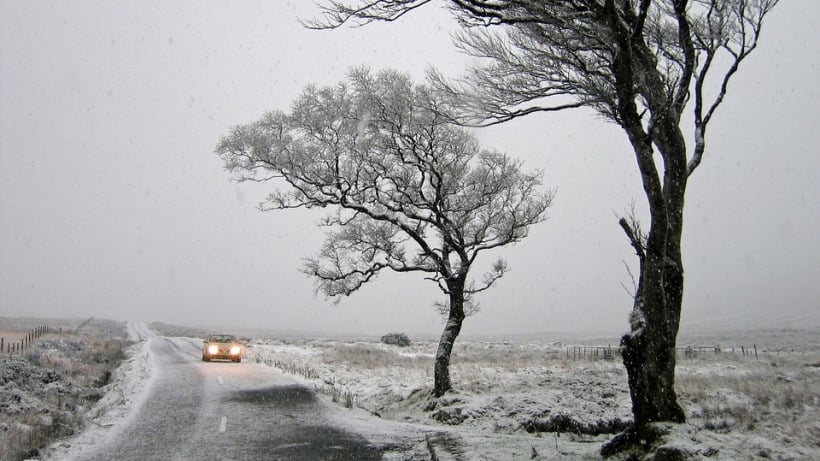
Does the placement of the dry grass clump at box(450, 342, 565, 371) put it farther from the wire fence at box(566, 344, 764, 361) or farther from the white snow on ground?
the white snow on ground

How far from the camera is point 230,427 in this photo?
11.2 meters

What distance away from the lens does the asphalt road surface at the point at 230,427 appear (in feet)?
29.7

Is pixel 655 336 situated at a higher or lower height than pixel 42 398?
higher

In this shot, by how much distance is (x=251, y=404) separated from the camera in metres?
13.9

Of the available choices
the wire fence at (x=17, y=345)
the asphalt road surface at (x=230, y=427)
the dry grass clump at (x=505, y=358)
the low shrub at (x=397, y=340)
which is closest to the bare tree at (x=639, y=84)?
the asphalt road surface at (x=230, y=427)

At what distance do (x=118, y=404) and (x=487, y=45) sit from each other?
512 inches

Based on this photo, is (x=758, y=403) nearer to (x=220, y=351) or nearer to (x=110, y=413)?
(x=110, y=413)

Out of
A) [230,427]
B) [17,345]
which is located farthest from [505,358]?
[17,345]

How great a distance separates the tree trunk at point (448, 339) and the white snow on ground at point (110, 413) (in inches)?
320

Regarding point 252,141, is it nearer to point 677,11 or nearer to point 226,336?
point 677,11

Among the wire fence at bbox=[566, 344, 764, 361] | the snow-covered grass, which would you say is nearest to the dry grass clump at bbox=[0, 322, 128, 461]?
the snow-covered grass

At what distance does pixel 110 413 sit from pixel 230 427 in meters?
3.74

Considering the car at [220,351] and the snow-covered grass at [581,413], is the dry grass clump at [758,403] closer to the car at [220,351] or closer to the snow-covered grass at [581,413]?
the snow-covered grass at [581,413]

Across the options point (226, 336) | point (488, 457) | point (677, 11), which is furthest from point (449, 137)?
point (226, 336)
